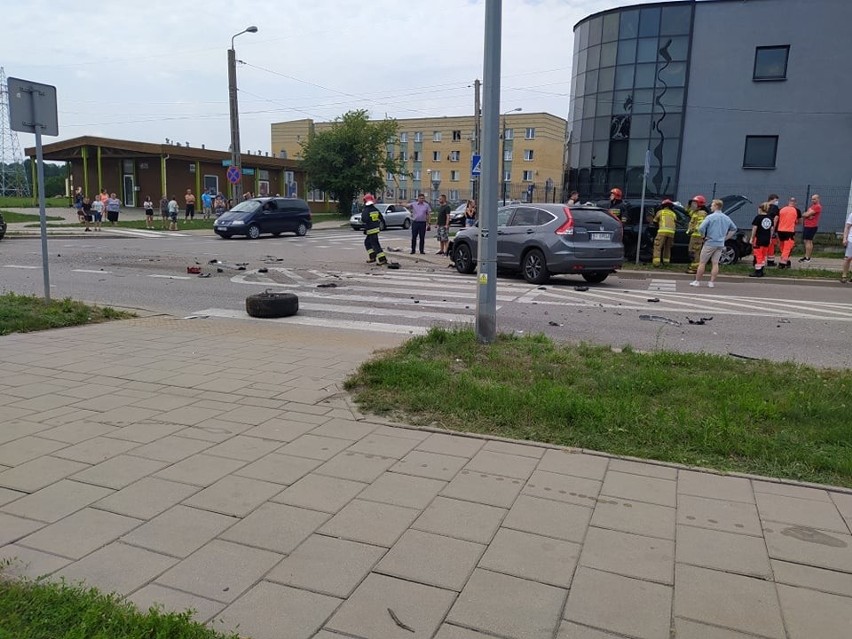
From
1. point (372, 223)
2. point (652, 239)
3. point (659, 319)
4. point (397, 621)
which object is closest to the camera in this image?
point (397, 621)

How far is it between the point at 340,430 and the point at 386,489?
1.05m

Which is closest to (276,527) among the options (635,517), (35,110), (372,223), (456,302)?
(635,517)

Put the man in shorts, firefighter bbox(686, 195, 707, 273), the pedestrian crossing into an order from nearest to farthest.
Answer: the pedestrian crossing, the man in shorts, firefighter bbox(686, 195, 707, 273)

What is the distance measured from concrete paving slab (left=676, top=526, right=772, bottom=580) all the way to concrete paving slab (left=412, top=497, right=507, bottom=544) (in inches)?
35.4

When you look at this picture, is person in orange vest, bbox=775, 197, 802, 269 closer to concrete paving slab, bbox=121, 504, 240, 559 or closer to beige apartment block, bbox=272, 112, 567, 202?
concrete paving slab, bbox=121, 504, 240, 559

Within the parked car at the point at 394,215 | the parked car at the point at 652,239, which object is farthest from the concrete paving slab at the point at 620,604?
the parked car at the point at 394,215

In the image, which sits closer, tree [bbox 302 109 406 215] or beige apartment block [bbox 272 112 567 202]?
tree [bbox 302 109 406 215]

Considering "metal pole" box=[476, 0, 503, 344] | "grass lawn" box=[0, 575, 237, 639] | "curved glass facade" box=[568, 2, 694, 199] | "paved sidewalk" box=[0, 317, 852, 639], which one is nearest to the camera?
"grass lawn" box=[0, 575, 237, 639]

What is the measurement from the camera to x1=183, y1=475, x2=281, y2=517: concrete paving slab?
11.5 feet

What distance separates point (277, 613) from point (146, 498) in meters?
1.36

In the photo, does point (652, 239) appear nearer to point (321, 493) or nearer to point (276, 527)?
point (321, 493)

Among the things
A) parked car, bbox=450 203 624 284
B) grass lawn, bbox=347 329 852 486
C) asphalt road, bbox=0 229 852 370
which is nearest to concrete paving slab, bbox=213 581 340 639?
grass lawn, bbox=347 329 852 486

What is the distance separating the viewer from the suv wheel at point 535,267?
1410 cm

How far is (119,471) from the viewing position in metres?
3.96
